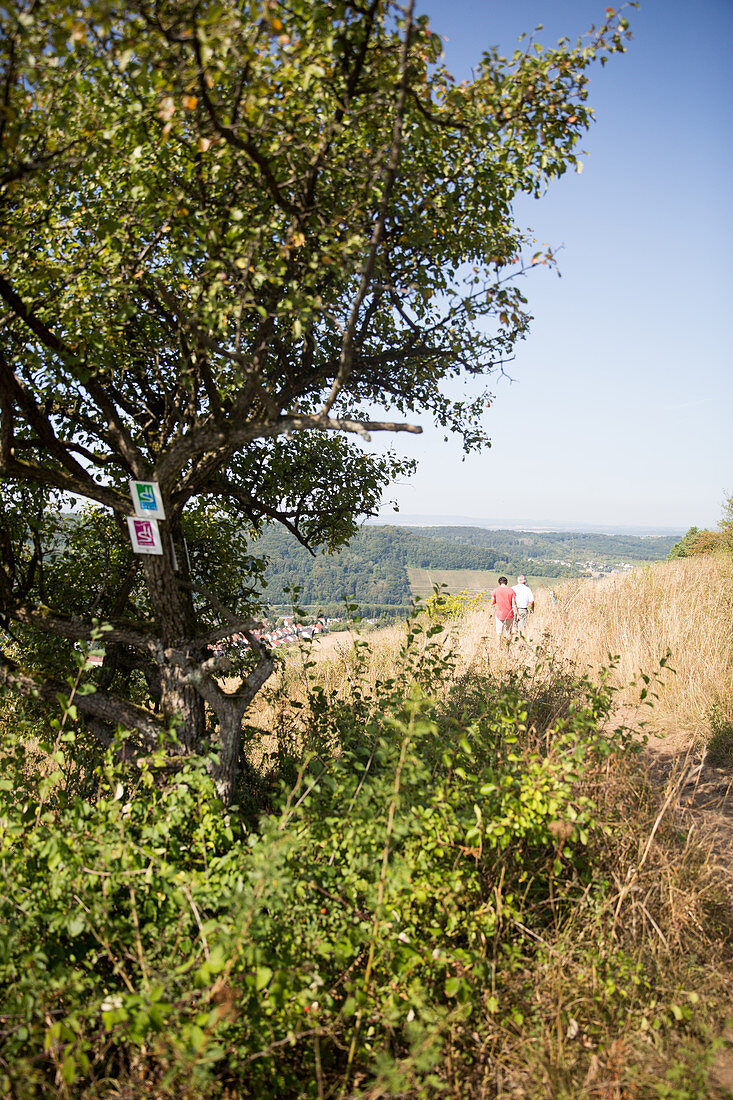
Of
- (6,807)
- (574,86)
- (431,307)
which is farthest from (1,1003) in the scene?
(574,86)

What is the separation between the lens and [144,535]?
4.12 m

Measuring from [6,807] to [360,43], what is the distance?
176 inches

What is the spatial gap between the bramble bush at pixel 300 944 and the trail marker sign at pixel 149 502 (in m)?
1.24

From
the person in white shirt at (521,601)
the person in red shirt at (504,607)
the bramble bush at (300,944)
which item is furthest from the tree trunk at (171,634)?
the person in white shirt at (521,601)

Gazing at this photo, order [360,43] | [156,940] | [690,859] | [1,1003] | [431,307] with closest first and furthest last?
[1,1003]
[156,940]
[360,43]
[690,859]
[431,307]

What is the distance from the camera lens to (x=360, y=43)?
2.88 meters

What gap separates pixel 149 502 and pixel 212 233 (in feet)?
5.94

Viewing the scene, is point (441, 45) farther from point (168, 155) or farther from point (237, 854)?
point (237, 854)

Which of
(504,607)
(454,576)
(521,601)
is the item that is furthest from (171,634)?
(454,576)

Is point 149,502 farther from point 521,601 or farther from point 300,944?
point 521,601

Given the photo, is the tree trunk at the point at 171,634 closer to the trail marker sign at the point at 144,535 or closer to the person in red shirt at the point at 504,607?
the trail marker sign at the point at 144,535

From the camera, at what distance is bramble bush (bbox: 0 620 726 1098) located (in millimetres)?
2154

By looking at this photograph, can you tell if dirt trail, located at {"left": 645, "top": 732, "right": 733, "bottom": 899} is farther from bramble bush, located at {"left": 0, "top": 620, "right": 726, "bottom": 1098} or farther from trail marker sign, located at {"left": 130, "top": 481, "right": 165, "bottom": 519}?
trail marker sign, located at {"left": 130, "top": 481, "right": 165, "bottom": 519}

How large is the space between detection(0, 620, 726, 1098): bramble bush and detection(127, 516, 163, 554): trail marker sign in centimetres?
116
